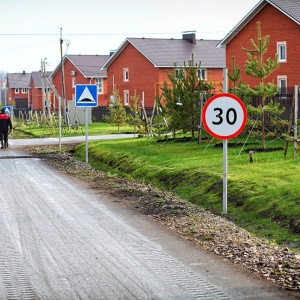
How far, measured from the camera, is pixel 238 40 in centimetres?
4647

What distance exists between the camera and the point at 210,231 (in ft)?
38.7

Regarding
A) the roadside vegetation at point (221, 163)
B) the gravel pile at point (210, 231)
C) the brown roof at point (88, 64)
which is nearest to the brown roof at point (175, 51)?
the brown roof at point (88, 64)

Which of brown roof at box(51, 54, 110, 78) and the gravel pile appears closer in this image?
the gravel pile

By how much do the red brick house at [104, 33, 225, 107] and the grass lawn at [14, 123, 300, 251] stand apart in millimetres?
40695

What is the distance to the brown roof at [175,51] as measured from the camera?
7056cm

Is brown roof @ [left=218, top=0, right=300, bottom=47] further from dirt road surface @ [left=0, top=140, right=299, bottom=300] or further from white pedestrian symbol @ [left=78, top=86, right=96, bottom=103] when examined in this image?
dirt road surface @ [left=0, top=140, right=299, bottom=300]

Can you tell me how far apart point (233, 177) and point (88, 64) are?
7625 cm

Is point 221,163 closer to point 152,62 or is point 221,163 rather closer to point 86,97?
point 86,97

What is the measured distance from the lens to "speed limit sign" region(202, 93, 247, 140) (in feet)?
45.0

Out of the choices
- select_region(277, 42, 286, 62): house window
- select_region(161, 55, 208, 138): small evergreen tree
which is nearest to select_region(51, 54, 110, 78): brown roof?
select_region(277, 42, 286, 62): house window

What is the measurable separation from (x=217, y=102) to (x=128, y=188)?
4841 mm

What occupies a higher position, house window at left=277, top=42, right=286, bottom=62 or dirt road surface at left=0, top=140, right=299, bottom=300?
house window at left=277, top=42, right=286, bottom=62

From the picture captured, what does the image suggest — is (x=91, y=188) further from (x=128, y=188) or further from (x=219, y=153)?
(x=219, y=153)

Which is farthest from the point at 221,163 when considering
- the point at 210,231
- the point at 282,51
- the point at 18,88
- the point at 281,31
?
the point at 18,88
